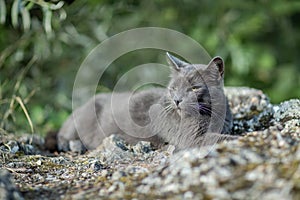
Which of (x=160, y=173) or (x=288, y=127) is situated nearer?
(x=160, y=173)

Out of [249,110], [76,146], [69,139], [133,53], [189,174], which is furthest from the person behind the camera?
[133,53]

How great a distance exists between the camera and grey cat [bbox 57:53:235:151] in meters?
3.88

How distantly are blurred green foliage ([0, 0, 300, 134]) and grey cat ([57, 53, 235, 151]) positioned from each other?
121cm

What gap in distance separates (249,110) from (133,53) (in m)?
3.27

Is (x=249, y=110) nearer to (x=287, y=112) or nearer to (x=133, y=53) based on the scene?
(x=287, y=112)

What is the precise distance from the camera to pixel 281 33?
8297mm

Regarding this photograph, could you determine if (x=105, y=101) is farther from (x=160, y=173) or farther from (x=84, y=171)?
(x=160, y=173)

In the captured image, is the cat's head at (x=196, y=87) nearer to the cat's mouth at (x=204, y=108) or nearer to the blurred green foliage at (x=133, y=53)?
the cat's mouth at (x=204, y=108)

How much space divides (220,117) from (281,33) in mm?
4717

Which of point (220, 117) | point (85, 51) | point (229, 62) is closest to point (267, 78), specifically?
point (229, 62)

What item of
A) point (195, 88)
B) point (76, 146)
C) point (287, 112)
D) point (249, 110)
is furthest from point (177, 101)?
point (76, 146)

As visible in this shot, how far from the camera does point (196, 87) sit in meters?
3.91

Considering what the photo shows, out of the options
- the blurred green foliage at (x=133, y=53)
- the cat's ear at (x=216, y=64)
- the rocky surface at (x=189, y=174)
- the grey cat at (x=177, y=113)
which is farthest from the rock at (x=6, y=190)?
the blurred green foliage at (x=133, y=53)

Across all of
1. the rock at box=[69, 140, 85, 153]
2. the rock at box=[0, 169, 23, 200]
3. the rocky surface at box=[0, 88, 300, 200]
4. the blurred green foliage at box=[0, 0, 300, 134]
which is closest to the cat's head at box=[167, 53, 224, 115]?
the rocky surface at box=[0, 88, 300, 200]
